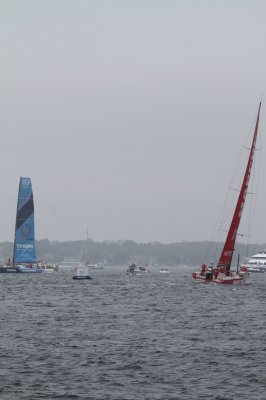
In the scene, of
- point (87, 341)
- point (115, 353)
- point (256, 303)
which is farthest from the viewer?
point (256, 303)

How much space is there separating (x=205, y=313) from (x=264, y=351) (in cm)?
2411

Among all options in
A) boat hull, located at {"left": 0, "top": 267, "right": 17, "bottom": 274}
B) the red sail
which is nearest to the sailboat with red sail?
the red sail

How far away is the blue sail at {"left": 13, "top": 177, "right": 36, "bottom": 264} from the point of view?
183500mm

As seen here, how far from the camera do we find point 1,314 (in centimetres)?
7000

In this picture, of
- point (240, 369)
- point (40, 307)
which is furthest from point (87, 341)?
point (40, 307)

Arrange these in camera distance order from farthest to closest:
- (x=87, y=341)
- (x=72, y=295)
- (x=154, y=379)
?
(x=72, y=295) < (x=87, y=341) < (x=154, y=379)

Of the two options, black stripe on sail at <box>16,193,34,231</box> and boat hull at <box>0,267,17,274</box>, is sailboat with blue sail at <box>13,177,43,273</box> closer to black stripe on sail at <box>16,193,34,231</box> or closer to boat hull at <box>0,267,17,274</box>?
Answer: black stripe on sail at <box>16,193,34,231</box>

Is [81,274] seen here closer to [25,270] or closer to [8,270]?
[25,270]

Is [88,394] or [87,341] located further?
[87,341]

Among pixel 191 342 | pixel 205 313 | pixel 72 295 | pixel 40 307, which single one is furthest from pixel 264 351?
pixel 72 295

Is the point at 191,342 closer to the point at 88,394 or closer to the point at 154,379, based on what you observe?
the point at 154,379

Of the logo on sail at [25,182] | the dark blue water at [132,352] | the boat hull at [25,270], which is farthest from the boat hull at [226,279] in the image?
the boat hull at [25,270]

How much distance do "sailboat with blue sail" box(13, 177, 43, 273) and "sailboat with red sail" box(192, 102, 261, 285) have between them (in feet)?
220

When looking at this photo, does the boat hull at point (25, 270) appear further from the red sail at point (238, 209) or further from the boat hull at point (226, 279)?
the red sail at point (238, 209)
